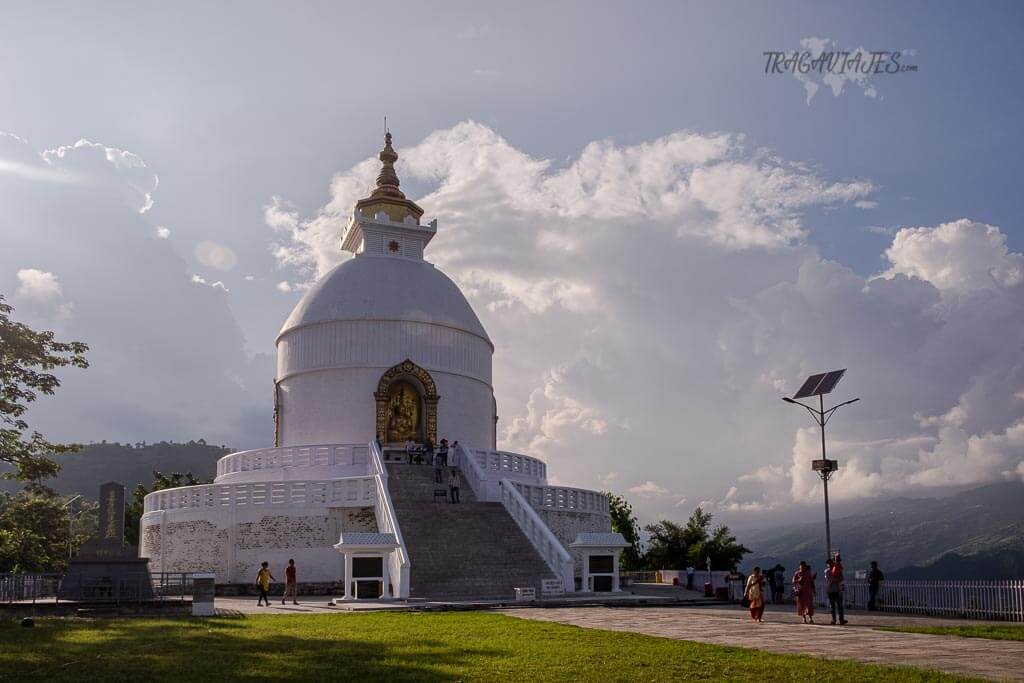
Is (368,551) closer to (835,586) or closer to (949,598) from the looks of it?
(835,586)

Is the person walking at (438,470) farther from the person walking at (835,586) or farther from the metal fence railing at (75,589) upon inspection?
the person walking at (835,586)

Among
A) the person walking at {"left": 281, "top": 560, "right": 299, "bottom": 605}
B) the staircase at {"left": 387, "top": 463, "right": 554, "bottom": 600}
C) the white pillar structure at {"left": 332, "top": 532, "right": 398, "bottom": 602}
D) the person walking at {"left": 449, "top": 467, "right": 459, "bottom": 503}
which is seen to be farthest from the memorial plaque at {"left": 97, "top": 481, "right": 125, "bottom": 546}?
the person walking at {"left": 449, "top": 467, "right": 459, "bottom": 503}

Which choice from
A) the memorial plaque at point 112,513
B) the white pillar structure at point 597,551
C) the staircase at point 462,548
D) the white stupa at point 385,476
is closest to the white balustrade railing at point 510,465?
the white stupa at point 385,476

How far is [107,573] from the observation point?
23516 millimetres

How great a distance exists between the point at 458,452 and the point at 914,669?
23938mm

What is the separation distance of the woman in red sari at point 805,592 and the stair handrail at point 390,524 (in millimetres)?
9031

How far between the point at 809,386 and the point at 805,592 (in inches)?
427

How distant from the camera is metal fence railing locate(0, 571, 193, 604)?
869 inches

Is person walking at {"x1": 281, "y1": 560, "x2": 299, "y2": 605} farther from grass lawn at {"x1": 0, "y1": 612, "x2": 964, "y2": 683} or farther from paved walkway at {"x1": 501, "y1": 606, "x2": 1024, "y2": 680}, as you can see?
grass lawn at {"x1": 0, "y1": 612, "x2": 964, "y2": 683}

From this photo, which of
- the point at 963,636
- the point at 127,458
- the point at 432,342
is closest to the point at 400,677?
the point at 963,636

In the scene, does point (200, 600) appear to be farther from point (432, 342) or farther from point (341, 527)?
point (432, 342)

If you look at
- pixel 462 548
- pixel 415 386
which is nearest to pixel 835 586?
pixel 462 548

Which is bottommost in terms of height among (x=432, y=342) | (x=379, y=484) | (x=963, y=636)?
(x=963, y=636)

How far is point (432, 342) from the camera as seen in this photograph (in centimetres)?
3962
